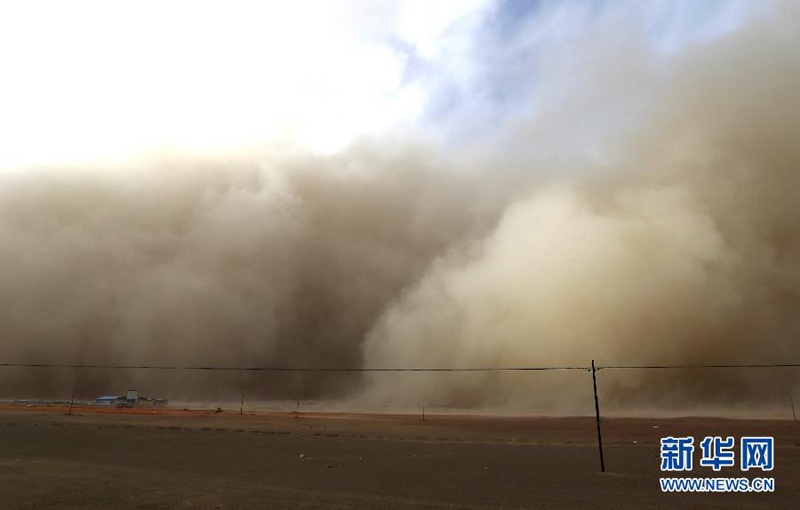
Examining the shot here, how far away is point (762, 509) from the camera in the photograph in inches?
296

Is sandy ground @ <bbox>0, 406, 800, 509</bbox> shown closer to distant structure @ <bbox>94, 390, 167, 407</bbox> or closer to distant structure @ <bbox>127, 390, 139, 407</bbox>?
distant structure @ <bbox>94, 390, 167, 407</bbox>

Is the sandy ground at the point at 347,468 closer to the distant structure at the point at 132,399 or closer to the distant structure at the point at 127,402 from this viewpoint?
the distant structure at the point at 127,402

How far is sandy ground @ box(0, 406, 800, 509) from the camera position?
310 inches

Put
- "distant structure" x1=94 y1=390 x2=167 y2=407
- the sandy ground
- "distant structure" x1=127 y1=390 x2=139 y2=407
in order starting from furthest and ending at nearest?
"distant structure" x1=127 y1=390 x2=139 y2=407 < "distant structure" x1=94 y1=390 x2=167 y2=407 < the sandy ground

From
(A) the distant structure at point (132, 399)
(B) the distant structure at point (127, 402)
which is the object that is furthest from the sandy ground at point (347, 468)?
(A) the distant structure at point (132, 399)

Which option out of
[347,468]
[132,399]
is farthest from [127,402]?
[347,468]

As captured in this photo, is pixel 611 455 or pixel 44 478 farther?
pixel 611 455

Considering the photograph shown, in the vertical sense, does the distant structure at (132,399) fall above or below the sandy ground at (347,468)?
below

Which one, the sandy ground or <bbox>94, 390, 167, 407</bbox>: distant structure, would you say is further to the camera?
<bbox>94, 390, 167, 407</bbox>: distant structure

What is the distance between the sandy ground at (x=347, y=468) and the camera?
787 centimetres

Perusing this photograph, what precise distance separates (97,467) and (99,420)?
1500cm

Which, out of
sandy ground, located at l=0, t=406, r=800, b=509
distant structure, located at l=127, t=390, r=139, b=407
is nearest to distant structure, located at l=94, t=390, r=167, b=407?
distant structure, located at l=127, t=390, r=139, b=407

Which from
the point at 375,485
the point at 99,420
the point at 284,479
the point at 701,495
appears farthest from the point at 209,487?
the point at 99,420

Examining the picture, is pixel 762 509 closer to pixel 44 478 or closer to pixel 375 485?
pixel 375 485
